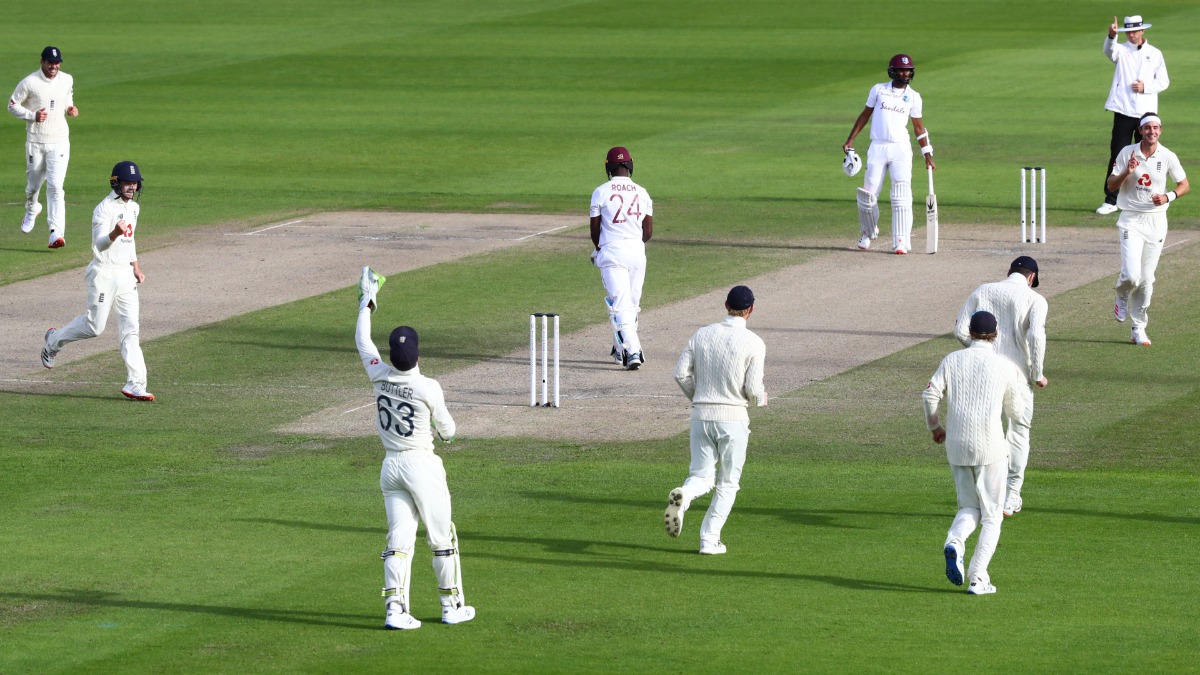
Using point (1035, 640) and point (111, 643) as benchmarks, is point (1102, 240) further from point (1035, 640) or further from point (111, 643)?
point (111, 643)

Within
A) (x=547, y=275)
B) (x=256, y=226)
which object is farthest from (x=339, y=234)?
(x=547, y=275)

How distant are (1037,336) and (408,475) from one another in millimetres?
4976

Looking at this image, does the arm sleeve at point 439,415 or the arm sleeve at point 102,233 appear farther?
the arm sleeve at point 102,233

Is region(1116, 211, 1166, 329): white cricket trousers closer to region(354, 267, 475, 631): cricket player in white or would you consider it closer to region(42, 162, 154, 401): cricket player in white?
region(42, 162, 154, 401): cricket player in white

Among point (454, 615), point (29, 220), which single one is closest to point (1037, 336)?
point (454, 615)

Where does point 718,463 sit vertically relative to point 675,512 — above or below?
above

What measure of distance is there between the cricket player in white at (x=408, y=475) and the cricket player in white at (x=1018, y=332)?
171 inches

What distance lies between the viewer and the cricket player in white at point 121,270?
17859mm

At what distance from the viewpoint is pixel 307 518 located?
14.2 metres

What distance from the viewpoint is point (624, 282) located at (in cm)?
1934

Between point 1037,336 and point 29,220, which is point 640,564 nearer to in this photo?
point 1037,336

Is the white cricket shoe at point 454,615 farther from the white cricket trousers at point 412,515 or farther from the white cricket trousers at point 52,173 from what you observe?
the white cricket trousers at point 52,173

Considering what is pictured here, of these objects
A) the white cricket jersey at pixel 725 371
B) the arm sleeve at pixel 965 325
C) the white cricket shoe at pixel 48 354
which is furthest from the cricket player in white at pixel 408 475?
the white cricket shoe at pixel 48 354

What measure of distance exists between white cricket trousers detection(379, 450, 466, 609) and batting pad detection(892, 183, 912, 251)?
14719mm
